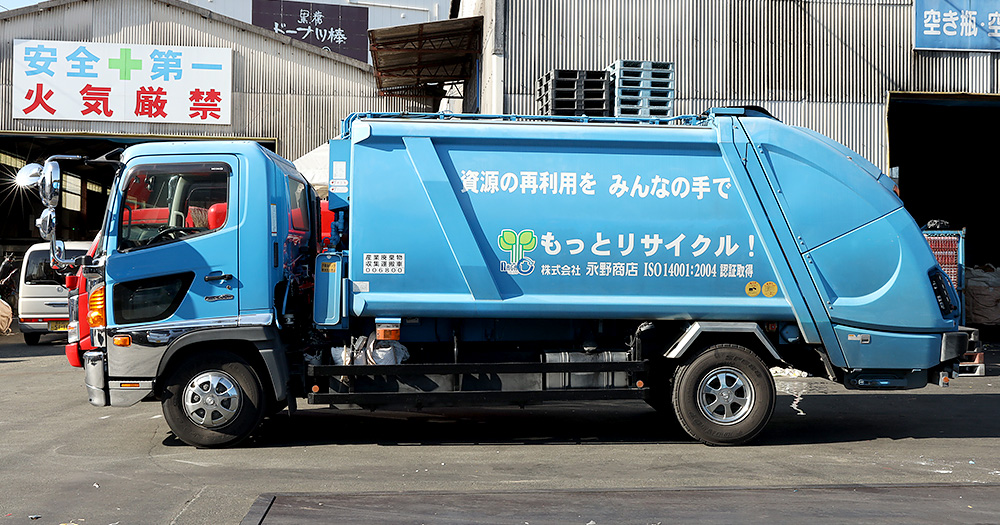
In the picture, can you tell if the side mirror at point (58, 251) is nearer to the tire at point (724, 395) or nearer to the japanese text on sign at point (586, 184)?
the japanese text on sign at point (586, 184)

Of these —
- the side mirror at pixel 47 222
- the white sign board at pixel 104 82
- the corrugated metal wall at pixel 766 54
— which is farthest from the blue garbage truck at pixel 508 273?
the white sign board at pixel 104 82

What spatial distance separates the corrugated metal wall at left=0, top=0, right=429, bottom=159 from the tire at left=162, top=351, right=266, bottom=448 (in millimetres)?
14457

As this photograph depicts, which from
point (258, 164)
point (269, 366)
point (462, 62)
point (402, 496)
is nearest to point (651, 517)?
point (402, 496)

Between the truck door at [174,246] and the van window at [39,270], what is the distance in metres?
11.2

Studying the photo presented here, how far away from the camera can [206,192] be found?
23.1 feet

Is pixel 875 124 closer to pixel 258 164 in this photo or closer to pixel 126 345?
pixel 258 164

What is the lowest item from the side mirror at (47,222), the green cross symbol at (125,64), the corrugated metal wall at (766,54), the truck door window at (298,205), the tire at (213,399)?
the tire at (213,399)

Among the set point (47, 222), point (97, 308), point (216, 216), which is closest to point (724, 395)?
point (216, 216)

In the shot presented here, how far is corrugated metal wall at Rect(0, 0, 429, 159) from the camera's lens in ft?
65.7

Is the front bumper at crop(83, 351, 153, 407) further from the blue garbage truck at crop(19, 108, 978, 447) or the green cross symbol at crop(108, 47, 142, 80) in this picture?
the green cross symbol at crop(108, 47, 142, 80)

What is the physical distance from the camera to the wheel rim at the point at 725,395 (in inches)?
292

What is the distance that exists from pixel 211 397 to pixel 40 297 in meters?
11.8

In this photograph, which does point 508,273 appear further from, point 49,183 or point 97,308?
point 49,183

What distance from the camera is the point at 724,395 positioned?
744 cm
